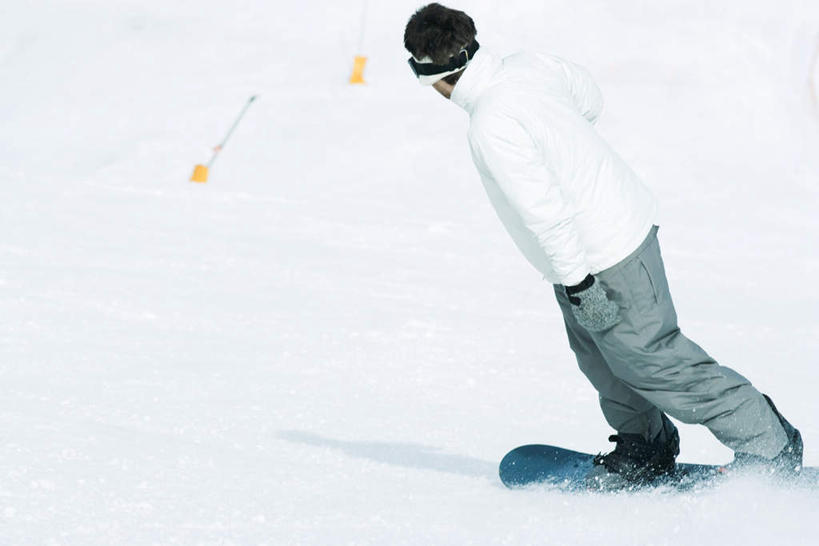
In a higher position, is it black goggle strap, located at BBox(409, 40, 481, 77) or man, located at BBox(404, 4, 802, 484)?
black goggle strap, located at BBox(409, 40, 481, 77)

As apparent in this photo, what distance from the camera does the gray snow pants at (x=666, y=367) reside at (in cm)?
298

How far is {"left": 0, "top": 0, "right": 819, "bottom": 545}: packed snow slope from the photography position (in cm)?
308

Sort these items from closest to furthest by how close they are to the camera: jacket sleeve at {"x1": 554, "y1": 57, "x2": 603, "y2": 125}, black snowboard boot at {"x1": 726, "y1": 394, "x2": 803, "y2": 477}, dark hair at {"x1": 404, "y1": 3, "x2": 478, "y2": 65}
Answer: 1. dark hair at {"x1": 404, "y1": 3, "x2": 478, "y2": 65}
2. black snowboard boot at {"x1": 726, "y1": 394, "x2": 803, "y2": 477}
3. jacket sleeve at {"x1": 554, "y1": 57, "x2": 603, "y2": 125}

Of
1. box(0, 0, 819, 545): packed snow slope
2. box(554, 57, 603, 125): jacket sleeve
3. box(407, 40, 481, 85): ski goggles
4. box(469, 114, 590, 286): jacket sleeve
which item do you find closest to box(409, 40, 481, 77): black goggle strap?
box(407, 40, 481, 85): ski goggles

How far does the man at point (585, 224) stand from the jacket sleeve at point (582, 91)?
98 millimetres

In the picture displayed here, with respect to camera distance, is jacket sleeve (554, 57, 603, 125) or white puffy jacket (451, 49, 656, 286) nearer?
white puffy jacket (451, 49, 656, 286)

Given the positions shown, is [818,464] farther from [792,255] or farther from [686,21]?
[686,21]

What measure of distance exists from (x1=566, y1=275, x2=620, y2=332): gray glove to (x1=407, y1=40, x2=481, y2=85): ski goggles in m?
0.66

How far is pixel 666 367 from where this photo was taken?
118 inches

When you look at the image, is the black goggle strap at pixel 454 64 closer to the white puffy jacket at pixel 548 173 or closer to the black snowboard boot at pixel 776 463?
the white puffy jacket at pixel 548 173

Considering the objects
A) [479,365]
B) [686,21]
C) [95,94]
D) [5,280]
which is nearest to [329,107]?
[95,94]

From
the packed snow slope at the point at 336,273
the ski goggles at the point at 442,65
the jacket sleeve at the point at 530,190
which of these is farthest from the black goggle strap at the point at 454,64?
the packed snow slope at the point at 336,273

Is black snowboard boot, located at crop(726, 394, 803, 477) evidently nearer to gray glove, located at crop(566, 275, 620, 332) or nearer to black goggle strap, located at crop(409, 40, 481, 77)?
gray glove, located at crop(566, 275, 620, 332)

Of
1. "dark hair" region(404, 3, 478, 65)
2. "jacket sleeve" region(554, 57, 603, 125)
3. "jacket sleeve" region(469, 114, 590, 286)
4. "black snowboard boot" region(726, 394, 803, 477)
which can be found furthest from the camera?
"jacket sleeve" region(554, 57, 603, 125)
